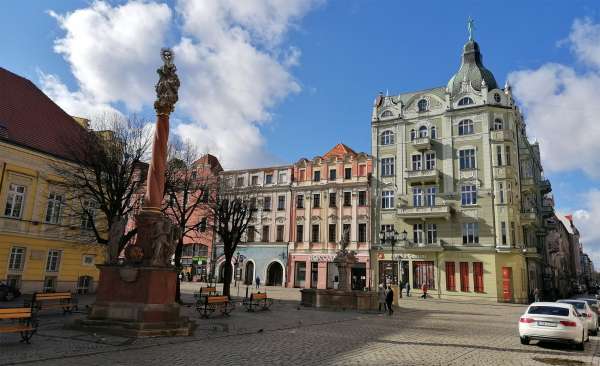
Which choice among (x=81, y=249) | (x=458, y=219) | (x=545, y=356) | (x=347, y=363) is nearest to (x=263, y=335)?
(x=347, y=363)

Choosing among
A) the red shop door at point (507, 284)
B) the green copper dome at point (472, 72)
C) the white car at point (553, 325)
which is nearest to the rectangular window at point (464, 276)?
the red shop door at point (507, 284)

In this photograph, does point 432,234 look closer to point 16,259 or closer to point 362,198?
point 362,198

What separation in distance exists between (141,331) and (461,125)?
134 ft

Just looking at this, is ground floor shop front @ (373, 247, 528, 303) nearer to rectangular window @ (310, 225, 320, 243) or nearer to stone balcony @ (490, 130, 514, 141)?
rectangular window @ (310, 225, 320, 243)

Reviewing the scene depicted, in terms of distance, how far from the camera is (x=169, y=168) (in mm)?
26328

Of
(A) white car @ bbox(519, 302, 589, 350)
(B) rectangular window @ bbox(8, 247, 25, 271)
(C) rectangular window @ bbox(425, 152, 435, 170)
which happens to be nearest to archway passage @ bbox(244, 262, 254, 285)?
(C) rectangular window @ bbox(425, 152, 435, 170)

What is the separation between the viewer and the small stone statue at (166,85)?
50.8ft

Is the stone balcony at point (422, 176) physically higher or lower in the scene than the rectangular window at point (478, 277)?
higher

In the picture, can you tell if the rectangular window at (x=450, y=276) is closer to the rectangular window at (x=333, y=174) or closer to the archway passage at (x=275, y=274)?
the rectangular window at (x=333, y=174)

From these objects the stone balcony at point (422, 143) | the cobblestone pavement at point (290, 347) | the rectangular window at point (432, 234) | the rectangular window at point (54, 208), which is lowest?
the cobblestone pavement at point (290, 347)

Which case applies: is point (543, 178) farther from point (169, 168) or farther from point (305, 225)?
point (169, 168)

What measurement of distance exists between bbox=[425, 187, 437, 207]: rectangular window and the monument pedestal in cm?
3598

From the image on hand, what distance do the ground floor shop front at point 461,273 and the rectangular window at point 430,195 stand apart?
4889mm

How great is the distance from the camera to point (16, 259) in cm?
2670
